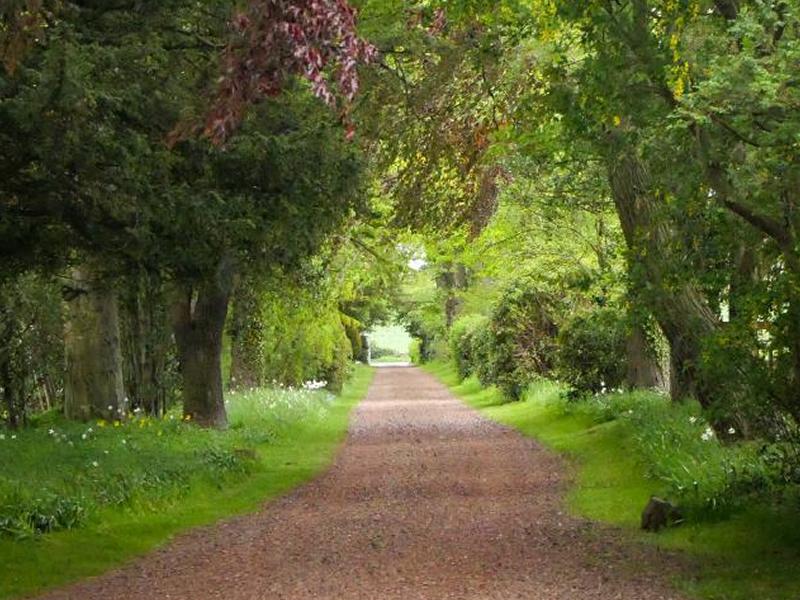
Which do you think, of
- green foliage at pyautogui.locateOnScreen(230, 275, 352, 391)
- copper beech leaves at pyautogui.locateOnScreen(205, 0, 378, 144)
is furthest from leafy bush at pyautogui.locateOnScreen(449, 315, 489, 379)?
copper beech leaves at pyautogui.locateOnScreen(205, 0, 378, 144)

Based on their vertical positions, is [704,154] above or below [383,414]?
above

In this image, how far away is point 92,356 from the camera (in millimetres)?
15742

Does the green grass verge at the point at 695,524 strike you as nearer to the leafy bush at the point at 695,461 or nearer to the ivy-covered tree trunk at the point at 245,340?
the leafy bush at the point at 695,461

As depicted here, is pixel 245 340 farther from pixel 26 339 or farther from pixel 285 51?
pixel 285 51

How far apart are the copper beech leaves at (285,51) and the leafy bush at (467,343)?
25.3 metres

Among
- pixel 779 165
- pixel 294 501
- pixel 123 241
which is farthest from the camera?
pixel 294 501

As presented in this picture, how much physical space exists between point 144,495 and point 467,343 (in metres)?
27.8

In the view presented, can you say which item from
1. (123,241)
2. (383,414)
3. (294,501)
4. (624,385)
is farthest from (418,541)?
(383,414)

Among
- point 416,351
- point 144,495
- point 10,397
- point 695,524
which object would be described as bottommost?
point 695,524

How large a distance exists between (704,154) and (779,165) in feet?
2.63

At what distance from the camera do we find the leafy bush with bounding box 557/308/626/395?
21.1m

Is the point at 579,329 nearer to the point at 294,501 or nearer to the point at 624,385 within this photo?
the point at 624,385

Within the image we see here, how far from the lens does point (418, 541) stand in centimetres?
958

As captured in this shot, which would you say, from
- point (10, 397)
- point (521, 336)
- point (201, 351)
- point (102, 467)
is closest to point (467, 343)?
point (521, 336)
